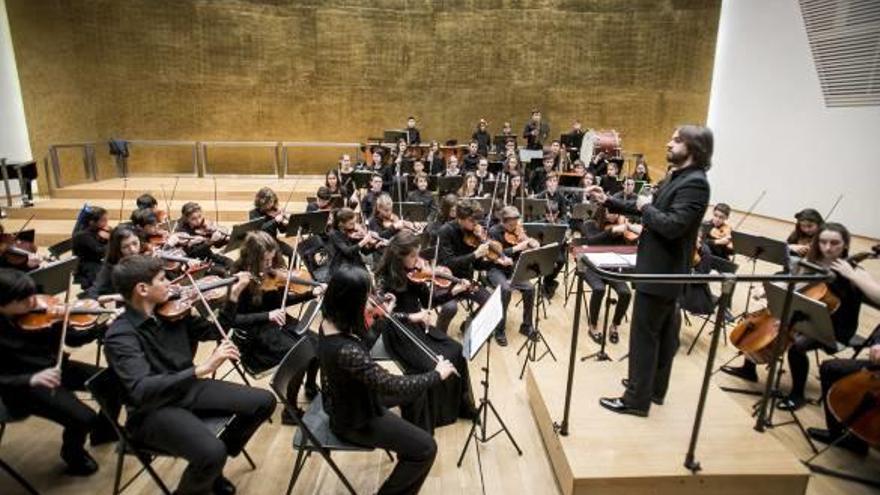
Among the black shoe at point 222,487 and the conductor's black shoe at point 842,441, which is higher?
the black shoe at point 222,487

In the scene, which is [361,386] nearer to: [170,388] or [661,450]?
[170,388]

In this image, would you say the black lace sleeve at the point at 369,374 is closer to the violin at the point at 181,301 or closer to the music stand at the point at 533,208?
the violin at the point at 181,301

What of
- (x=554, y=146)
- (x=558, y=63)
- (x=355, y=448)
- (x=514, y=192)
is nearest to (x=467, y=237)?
(x=355, y=448)

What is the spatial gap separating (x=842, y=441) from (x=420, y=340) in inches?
118

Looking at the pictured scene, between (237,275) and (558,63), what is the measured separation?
1217 cm

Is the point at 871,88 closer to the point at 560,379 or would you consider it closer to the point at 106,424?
the point at 560,379

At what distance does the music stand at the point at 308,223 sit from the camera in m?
5.50

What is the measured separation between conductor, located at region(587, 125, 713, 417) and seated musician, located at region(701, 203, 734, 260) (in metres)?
3.39

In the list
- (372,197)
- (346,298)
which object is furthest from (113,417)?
(372,197)

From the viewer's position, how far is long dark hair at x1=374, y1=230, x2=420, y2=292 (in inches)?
155

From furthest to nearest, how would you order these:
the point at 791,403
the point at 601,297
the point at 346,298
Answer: the point at 601,297, the point at 791,403, the point at 346,298

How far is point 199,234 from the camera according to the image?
18.5ft

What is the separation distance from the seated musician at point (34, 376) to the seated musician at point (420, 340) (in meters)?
1.84

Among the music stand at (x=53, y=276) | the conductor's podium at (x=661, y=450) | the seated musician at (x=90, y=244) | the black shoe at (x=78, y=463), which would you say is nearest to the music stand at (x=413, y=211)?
the seated musician at (x=90, y=244)
